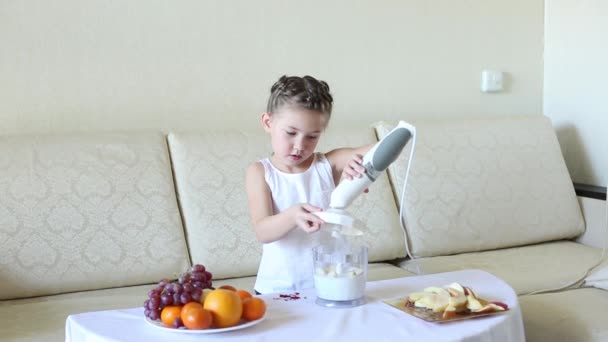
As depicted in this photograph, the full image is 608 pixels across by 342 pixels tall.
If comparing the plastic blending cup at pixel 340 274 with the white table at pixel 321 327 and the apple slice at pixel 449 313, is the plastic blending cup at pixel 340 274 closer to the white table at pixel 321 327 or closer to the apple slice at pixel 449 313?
the white table at pixel 321 327

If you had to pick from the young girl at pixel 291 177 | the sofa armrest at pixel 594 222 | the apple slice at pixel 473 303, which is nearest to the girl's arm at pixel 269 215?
the young girl at pixel 291 177

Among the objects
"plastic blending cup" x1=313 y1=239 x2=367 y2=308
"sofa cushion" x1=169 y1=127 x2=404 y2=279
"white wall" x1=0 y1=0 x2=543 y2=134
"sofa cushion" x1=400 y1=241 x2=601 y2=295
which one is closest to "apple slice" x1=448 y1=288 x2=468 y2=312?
"plastic blending cup" x1=313 y1=239 x2=367 y2=308

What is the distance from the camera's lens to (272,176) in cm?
173

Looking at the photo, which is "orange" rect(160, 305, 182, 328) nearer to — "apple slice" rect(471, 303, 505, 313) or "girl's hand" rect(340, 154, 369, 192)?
"girl's hand" rect(340, 154, 369, 192)

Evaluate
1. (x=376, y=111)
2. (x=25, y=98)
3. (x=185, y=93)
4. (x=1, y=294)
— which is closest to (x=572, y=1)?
(x=376, y=111)

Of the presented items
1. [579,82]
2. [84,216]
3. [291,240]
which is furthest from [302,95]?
[579,82]

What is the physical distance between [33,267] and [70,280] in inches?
4.5

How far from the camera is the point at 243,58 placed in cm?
266

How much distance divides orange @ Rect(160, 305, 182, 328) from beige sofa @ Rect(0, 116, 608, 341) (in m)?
0.61

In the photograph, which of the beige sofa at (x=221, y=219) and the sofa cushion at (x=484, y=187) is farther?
the sofa cushion at (x=484, y=187)

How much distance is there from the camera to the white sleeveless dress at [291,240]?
1691 mm

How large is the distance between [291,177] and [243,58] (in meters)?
1.04

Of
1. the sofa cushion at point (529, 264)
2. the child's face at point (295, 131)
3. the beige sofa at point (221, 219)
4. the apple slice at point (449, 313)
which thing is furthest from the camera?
the sofa cushion at point (529, 264)

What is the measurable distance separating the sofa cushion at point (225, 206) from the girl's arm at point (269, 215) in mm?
591
